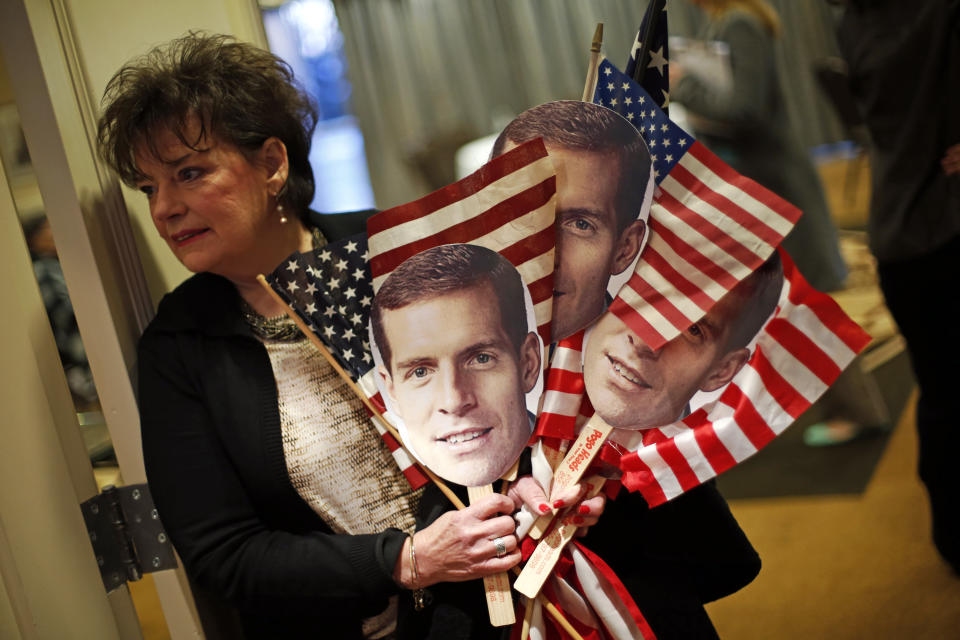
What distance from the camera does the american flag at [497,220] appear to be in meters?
1.00

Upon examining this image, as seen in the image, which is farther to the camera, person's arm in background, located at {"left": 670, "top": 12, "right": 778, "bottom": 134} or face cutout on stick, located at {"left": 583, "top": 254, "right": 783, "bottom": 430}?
person's arm in background, located at {"left": 670, "top": 12, "right": 778, "bottom": 134}

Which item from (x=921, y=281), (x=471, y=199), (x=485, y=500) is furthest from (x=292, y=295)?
(x=921, y=281)

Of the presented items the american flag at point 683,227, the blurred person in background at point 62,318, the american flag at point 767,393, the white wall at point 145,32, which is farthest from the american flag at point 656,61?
the blurred person in background at point 62,318

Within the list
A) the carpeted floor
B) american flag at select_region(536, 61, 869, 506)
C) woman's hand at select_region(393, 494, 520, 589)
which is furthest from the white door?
the carpeted floor

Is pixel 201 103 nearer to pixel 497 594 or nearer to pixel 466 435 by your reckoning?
pixel 466 435

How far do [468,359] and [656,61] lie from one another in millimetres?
478

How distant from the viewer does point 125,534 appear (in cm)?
122

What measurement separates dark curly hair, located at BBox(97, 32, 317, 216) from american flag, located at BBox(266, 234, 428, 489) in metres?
0.19

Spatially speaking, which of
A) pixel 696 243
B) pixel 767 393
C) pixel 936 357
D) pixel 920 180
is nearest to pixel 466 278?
pixel 696 243

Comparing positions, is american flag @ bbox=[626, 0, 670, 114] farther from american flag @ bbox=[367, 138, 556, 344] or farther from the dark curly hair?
the dark curly hair

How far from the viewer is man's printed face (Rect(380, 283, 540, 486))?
1014mm

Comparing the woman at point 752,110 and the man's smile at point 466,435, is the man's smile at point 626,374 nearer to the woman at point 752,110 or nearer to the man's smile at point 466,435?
the man's smile at point 466,435

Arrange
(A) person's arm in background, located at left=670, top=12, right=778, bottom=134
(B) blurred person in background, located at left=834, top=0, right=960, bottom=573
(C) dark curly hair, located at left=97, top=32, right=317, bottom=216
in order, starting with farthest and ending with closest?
(A) person's arm in background, located at left=670, top=12, right=778, bottom=134 → (B) blurred person in background, located at left=834, top=0, right=960, bottom=573 → (C) dark curly hair, located at left=97, top=32, right=317, bottom=216

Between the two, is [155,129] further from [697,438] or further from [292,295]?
[697,438]
